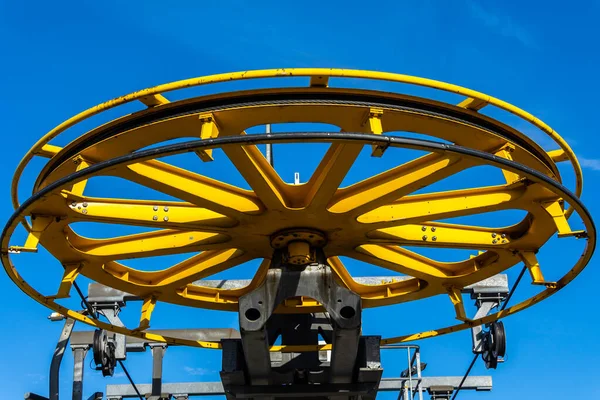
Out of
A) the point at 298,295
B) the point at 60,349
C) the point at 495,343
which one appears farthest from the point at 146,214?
the point at 60,349

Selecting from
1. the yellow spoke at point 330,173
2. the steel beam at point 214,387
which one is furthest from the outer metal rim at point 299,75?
the steel beam at point 214,387

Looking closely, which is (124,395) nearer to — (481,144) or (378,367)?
(378,367)

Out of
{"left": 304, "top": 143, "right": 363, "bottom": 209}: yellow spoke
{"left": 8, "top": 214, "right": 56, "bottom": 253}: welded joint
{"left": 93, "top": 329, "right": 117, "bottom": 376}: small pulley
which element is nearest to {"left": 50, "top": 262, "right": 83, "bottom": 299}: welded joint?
{"left": 8, "top": 214, "right": 56, "bottom": 253}: welded joint

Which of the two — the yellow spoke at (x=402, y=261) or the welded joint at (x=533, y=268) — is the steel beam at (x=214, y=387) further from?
the welded joint at (x=533, y=268)

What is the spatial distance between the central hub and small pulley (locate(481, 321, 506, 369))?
3.77 meters

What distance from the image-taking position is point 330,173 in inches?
333

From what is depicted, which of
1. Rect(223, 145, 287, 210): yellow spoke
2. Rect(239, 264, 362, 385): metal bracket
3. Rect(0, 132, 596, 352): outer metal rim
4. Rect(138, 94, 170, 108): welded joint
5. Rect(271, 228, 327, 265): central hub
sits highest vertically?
Rect(138, 94, 170, 108): welded joint

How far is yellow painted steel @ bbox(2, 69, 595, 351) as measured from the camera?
7996 mm

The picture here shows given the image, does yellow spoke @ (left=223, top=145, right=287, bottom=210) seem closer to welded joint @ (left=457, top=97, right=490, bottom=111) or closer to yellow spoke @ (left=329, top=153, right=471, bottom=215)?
yellow spoke @ (left=329, top=153, right=471, bottom=215)

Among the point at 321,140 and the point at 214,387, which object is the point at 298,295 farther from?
the point at 214,387

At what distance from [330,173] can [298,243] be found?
1.62 meters

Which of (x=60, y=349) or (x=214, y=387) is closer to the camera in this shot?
(x=60, y=349)

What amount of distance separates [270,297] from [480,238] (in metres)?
2.86

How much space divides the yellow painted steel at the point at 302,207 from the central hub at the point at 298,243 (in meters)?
0.05
